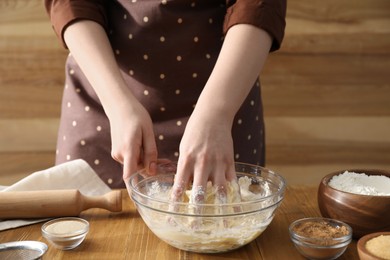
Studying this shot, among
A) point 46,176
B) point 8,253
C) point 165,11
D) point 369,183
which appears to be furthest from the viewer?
point 165,11

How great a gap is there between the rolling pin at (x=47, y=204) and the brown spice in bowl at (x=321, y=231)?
336 mm

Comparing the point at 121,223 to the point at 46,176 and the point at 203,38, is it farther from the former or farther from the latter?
the point at 203,38

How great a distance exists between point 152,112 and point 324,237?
596mm

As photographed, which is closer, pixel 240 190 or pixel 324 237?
pixel 324 237

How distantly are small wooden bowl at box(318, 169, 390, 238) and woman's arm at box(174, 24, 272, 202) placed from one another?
0.17m

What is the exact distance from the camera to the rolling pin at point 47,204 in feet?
3.16

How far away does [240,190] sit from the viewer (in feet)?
3.07

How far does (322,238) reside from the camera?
31.8 inches

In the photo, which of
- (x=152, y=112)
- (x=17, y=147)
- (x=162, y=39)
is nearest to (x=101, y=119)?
(x=152, y=112)

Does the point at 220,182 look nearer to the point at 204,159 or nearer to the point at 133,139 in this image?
the point at 204,159

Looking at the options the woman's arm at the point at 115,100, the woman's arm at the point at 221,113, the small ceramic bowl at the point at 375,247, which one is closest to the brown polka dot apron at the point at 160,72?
the woman's arm at the point at 115,100

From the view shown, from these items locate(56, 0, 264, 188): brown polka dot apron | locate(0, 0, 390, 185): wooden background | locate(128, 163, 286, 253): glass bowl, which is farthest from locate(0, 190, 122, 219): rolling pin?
locate(0, 0, 390, 185): wooden background

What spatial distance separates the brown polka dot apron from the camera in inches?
49.2

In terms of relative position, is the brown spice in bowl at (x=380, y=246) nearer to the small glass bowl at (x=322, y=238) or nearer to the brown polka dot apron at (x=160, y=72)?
the small glass bowl at (x=322, y=238)
